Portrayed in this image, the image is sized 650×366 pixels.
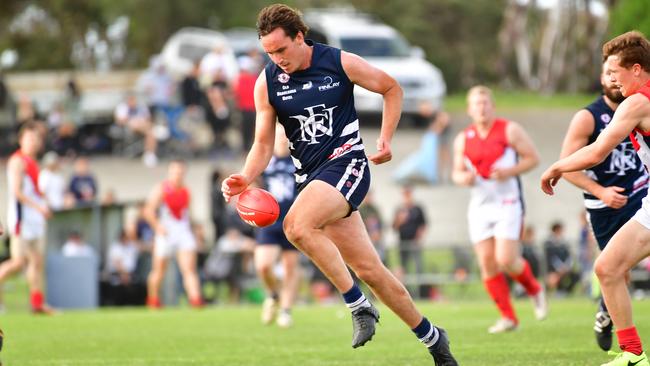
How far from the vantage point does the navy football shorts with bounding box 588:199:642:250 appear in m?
9.45

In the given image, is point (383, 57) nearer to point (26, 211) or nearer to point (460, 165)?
point (26, 211)

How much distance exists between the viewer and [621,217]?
9445 millimetres

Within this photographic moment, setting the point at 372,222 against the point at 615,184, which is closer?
the point at 615,184

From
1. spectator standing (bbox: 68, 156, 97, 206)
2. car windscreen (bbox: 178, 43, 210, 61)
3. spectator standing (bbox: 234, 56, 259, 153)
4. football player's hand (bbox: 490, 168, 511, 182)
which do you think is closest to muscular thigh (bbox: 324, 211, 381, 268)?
football player's hand (bbox: 490, 168, 511, 182)

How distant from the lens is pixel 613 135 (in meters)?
7.43

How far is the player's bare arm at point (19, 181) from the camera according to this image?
628 inches

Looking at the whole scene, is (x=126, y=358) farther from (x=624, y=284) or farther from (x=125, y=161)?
(x=125, y=161)

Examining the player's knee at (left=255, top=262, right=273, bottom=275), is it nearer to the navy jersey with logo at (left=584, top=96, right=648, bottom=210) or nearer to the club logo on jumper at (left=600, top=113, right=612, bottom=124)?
the navy jersey with logo at (left=584, top=96, right=648, bottom=210)

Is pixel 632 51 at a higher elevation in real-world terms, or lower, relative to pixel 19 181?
higher

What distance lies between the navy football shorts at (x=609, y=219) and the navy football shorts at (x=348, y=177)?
2.36m

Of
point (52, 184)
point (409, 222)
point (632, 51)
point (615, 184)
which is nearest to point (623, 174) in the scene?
point (615, 184)

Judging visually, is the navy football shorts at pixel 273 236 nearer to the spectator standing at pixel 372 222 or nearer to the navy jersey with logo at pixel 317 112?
the navy jersey with logo at pixel 317 112

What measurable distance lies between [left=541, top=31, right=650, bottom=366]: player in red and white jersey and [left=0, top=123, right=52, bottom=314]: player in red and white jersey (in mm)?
9874

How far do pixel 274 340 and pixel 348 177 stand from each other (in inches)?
157
